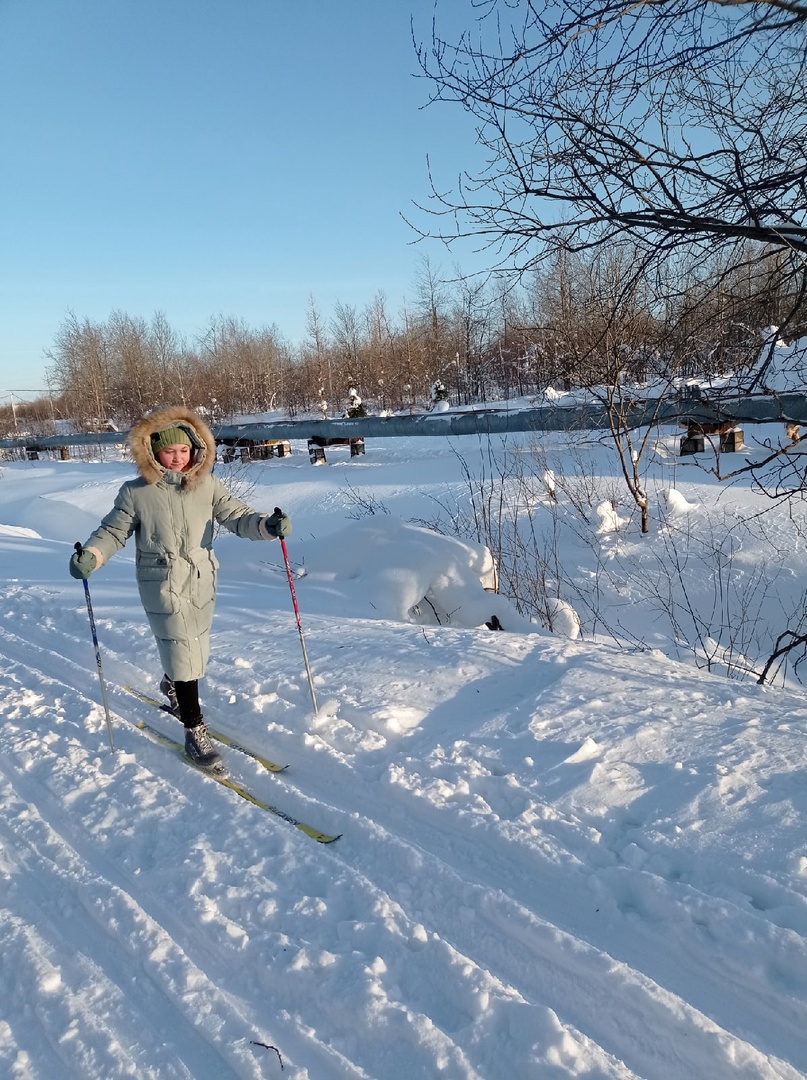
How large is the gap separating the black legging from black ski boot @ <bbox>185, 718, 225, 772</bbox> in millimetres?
40

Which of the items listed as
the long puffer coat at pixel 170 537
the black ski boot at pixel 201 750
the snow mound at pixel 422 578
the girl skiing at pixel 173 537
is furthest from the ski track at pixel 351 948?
the snow mound at pixel 422 578

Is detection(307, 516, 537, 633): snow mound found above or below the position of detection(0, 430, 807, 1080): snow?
above

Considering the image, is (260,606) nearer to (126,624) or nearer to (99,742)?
(126,624)

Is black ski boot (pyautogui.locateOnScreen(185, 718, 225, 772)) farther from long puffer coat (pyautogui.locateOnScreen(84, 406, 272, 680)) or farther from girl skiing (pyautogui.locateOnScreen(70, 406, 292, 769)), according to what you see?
long puffer coat (pyautogui.locateOnScreen(84, 406, 272, 680))

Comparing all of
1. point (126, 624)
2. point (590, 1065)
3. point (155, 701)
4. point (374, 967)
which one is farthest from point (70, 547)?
point (590, 1065)

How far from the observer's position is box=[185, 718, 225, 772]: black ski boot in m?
3.43

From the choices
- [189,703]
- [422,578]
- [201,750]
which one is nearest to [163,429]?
[189,703]

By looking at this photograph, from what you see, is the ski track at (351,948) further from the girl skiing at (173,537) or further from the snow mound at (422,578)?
the snow mound at (422,578)

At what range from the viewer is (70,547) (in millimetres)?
9656

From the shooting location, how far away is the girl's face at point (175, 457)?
143 inches

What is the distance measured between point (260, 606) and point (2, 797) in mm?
2959

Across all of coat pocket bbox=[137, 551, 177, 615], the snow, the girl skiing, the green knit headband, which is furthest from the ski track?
the green knit headband

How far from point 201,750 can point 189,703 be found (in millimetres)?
275

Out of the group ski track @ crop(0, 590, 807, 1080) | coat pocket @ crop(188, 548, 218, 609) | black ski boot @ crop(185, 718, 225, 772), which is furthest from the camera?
coat pocket @ crop(188, 548, 218, 609)
